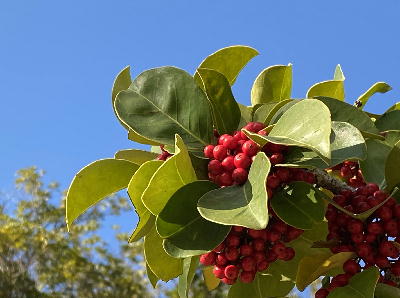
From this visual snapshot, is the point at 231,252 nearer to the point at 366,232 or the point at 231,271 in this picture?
the point at 231,271

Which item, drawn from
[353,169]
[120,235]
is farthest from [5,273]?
[353,169]

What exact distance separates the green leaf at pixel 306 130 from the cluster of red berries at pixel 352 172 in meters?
0.44

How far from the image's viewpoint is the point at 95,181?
1.59m

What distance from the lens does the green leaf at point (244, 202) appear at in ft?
3.82

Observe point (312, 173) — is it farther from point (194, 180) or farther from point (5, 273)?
point (5, 273)

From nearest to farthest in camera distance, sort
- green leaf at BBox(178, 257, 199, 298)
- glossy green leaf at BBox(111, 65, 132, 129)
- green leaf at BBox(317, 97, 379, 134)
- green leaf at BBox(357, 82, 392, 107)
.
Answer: green leaf at BBox(317, 97, 379, 134), green leaf at BBox(178, 257, 199, 298), glossy green leaf at BBox(111, 65, 132, 129), green leaf at BBox(357, 82, 392, 107)

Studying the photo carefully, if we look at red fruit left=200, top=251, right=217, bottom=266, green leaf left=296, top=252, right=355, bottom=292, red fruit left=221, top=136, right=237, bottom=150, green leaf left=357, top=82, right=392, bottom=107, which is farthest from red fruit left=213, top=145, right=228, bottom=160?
green leaf left=357, top=82, right=392, bottom=107

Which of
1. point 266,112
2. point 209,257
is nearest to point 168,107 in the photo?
point 266,112

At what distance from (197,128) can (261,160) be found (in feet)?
0.99

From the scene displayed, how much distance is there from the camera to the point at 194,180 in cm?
138

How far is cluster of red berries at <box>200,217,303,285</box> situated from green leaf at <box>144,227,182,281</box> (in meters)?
0.15

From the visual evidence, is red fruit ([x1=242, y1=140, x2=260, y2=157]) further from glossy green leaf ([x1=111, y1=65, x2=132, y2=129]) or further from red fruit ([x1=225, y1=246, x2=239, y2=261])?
glossy green leaf ([x1=111, y1=65, x2=132, y2=129])

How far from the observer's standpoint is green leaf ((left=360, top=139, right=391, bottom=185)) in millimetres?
1620

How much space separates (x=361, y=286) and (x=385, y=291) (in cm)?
7
